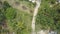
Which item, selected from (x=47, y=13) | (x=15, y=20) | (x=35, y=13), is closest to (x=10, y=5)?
(x=15, y=20)

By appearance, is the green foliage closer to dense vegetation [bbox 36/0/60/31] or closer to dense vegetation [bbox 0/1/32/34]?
dense vegetation [bbox 0/1/32/34]

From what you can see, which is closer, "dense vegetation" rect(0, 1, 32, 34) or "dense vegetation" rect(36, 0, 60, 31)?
"dense vegetation" rect(0, 1, 32, 34)

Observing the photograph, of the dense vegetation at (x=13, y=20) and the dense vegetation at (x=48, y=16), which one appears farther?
the dense vegetation at (x=48, y=16)

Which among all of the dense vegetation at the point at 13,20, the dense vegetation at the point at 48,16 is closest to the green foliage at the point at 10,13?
the dense vegetation at the point at 13,20

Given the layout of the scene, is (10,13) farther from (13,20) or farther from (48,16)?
(48,16)

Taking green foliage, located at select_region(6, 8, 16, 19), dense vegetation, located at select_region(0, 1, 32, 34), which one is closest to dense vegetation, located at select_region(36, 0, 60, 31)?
dense vegetation, located at select_region(0, 1, 32, 34)

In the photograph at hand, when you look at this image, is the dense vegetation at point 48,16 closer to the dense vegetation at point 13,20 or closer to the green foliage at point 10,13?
the dense vegetation at point 13,20

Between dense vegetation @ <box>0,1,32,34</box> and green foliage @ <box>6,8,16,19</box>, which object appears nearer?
dense vegetation @ <box>0,1,32,34</box>

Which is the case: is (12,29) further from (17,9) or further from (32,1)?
(32,1)
